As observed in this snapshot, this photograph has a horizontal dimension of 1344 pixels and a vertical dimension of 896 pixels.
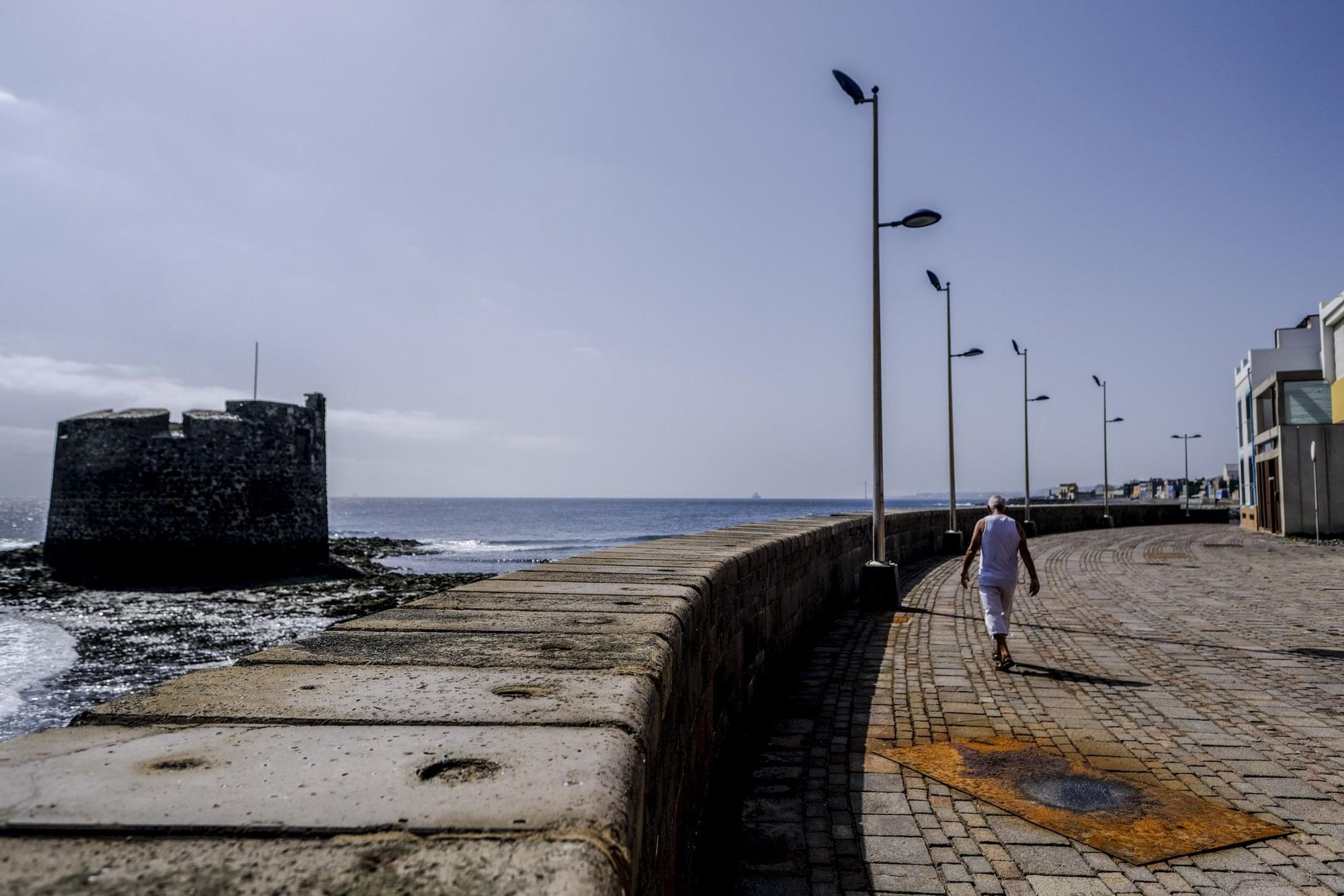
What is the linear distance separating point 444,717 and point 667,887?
109 cm

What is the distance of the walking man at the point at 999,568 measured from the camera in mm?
7648

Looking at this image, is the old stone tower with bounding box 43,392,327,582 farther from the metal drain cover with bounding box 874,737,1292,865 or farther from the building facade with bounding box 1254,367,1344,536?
the building facade with bounding box 1254,367,1344,536

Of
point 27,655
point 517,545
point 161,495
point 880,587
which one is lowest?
point 517,545

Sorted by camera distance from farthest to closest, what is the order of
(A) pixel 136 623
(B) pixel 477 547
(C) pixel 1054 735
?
(B) pixel 477 547, (A) pixel 136 623, (C) pixel 1054 735

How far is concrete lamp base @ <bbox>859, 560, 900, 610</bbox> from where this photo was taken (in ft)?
36.8

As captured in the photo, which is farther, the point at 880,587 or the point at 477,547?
the point at 477,547

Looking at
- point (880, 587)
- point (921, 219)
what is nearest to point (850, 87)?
point (921, 219)

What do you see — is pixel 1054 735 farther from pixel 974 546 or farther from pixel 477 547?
pixel 477 547

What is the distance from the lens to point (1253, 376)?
35312 millimetres

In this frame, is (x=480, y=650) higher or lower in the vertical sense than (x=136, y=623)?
higher

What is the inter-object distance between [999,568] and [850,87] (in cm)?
742

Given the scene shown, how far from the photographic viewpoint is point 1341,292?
24.8 metres

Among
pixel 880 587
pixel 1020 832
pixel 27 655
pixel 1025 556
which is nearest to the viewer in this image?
pixel 1020 832

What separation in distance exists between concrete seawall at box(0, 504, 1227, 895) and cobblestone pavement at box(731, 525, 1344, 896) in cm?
100
